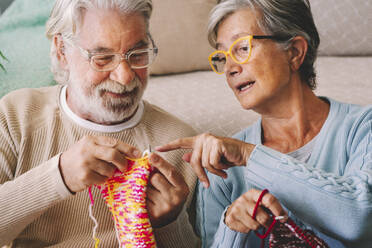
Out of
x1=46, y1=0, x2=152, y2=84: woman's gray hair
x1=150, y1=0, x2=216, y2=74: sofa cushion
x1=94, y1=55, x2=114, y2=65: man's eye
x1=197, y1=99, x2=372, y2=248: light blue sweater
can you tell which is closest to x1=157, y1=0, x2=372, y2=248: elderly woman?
x1=197, y1=99, x2=372, y2=248: light blue sweater

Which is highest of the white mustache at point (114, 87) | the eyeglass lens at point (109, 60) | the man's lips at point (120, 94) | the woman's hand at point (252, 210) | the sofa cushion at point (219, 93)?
the eyeglass lens at point (109, 60)

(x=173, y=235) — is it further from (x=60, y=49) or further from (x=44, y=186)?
(x=60, y=49)

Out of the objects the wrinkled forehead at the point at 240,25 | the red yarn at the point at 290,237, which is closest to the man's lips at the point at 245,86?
the wrinkled forehead at the point at 240,25

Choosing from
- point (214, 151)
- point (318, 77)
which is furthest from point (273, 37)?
point (318, 77)

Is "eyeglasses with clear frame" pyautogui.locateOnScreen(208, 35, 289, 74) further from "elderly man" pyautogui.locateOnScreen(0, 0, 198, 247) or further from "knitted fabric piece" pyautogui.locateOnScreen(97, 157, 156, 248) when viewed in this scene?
"knitted fabric piece" pyautogui.locateOnScreen(97, 157, 156, 248)

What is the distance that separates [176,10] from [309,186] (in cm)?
146

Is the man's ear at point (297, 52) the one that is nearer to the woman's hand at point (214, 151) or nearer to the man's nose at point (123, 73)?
the woman's hand at point (214, 151)

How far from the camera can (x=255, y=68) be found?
4.34 feet

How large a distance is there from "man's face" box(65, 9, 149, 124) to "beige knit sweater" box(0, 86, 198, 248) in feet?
0.30

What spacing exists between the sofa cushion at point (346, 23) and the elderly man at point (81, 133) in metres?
1.39

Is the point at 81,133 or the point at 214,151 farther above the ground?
the point at 214,151

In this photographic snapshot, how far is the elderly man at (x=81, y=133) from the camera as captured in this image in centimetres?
116

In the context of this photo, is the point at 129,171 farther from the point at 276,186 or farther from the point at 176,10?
the point at 176,10

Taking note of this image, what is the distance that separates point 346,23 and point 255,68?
1354 millimetres
